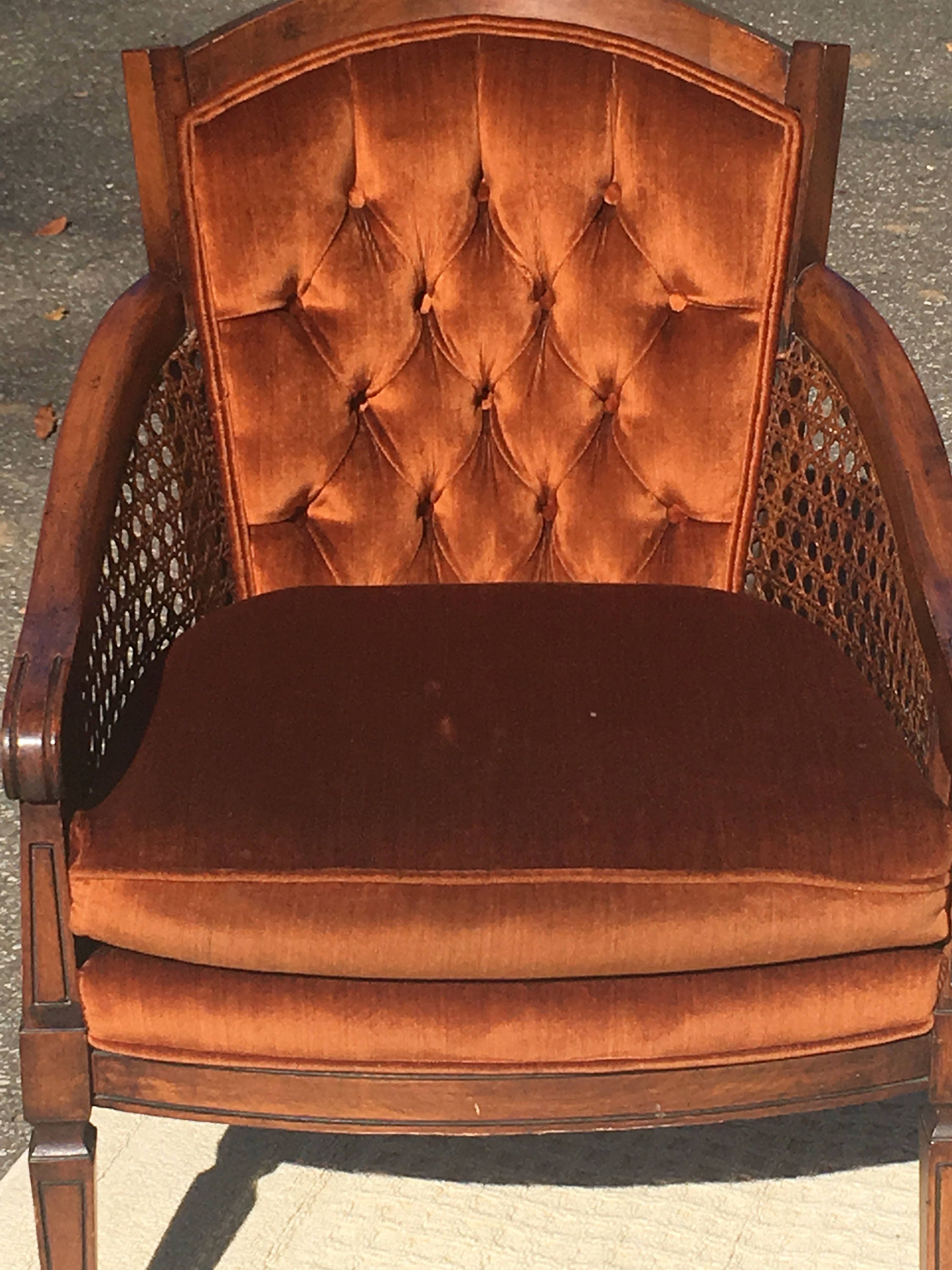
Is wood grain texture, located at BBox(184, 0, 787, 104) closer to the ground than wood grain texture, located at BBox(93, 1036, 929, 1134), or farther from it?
farther from it

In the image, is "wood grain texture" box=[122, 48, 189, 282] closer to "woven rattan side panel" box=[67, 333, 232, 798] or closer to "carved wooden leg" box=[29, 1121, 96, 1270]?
"woven rattan side panel" box=[67, 333, 232, 798]

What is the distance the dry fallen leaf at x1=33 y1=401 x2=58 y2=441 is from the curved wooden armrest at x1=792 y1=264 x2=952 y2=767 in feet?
6.12

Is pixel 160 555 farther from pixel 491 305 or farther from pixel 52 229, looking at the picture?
pixel 52 229

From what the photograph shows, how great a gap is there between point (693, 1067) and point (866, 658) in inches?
19.8

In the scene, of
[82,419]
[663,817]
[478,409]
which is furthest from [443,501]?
[663,817]

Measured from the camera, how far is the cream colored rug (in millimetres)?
1856

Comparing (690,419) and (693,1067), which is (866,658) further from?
(693,1067)

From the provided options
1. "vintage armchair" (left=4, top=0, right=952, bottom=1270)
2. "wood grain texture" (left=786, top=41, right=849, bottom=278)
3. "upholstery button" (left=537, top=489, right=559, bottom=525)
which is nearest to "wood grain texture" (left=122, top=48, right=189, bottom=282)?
"vintage armchair" (left=4, top=0, right=952, bottom=1270)

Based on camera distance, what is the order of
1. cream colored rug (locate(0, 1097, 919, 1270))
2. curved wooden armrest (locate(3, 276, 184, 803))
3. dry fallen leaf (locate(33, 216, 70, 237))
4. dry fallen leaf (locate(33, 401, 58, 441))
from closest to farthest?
curved wooden armrest (locate(3, 276, 184, 803)) < cream colored rug (locate(0, 1097, 919, 1270)) < dry fallen leaf (locate(33, 401, 58, 441)) < dry fallen leaf (locate(33, 216, 70, 237))

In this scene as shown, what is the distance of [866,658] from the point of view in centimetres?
185

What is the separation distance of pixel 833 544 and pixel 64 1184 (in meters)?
0.99

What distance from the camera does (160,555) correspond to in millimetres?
1934

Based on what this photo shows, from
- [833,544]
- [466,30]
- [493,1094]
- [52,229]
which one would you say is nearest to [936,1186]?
[493,1094]

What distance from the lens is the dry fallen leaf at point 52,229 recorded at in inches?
165
